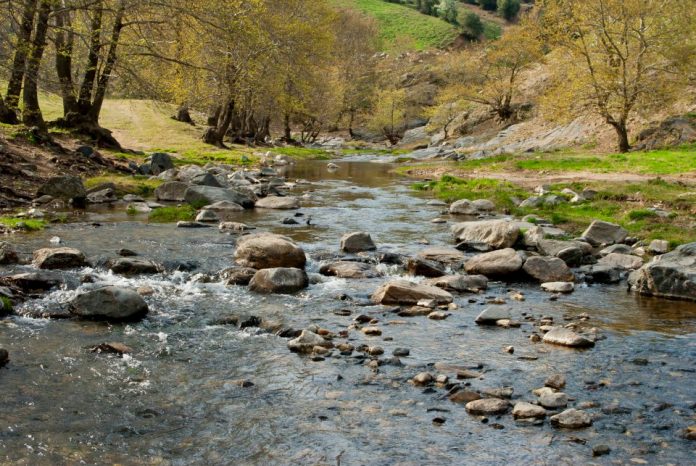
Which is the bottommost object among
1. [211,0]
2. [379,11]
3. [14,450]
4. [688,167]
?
[14,450]

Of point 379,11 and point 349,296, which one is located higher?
point 379,11

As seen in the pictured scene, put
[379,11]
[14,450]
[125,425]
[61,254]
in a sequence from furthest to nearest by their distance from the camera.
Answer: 1. [379,11]
2. [61,254]
3. [125,425]
4. [14,450]

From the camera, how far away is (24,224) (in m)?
15.2

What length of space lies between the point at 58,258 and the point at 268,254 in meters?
3.91

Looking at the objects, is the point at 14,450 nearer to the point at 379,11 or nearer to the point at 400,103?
the point at 400,103

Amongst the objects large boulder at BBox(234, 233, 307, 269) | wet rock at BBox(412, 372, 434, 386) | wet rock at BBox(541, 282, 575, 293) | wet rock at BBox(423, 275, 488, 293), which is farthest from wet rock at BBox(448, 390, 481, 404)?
large boulder at BBox(234, 233, 307, 269)

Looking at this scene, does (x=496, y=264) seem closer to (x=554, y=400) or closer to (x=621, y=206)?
(x=554, y=400)

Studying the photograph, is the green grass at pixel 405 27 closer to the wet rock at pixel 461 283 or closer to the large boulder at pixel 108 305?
the wet rock at pixel 461 283

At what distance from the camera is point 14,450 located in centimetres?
566

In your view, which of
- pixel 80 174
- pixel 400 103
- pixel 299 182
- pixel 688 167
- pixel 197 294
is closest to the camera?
pixel 197 294

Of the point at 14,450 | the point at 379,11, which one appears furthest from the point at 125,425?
the point at 379,11

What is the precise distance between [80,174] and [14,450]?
64.7 feet

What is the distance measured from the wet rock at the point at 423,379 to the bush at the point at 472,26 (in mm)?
123935

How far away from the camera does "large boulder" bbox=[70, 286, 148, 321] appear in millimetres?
9461
